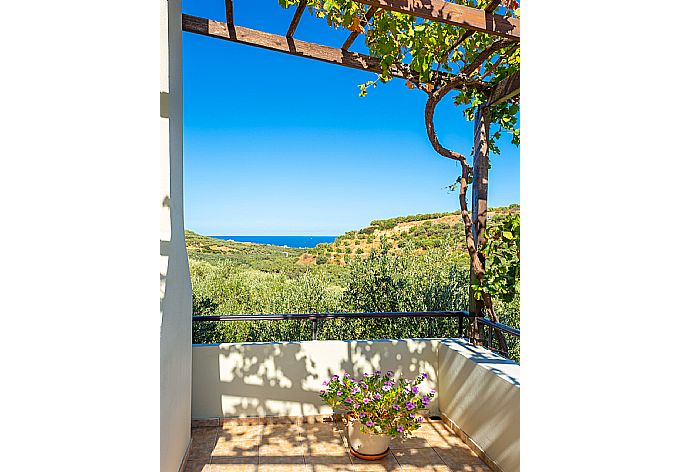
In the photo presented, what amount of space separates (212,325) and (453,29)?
311 centimetres

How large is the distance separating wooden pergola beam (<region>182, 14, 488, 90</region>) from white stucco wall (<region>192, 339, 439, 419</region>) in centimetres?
224

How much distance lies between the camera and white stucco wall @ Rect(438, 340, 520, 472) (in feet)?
10.5

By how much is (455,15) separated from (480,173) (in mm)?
1494

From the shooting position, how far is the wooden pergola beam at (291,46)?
12.5ft

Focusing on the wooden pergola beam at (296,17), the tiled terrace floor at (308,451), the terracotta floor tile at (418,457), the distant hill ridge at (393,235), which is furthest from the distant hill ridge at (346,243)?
the wooden pergola beam at (296,17)

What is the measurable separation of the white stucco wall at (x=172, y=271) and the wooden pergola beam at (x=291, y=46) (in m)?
0.33

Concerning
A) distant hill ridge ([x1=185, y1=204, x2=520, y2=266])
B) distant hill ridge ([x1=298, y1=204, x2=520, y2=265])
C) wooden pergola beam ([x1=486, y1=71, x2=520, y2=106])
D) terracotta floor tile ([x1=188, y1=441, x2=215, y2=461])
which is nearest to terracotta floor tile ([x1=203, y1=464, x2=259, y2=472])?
terracotta floor tile ([x1=188, y1=441, x2=215, y2=461])

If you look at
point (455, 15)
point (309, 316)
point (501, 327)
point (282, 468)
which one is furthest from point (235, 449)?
point (455, 15)

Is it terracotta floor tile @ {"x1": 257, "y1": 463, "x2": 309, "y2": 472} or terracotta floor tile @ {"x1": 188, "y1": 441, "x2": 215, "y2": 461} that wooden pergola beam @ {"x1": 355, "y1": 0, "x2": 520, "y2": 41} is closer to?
terracotta floor tile @ {"x1": 257, "y1": 463, "x2": 309, "y2": 472}
